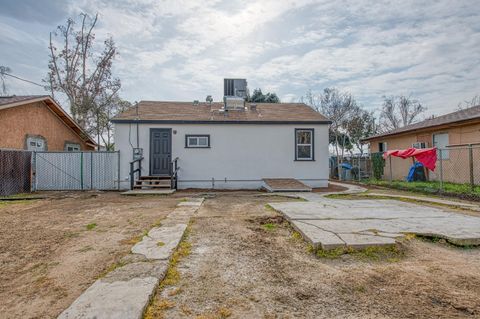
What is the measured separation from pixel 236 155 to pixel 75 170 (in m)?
6.76

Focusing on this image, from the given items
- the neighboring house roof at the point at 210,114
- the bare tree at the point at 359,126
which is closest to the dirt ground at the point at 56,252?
the neighboring house roof at the point at 210,114

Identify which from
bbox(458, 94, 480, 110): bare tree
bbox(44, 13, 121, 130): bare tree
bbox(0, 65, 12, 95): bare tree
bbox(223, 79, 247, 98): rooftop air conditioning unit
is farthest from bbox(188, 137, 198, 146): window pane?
bbox(458, 94, 480, 110): bare tree

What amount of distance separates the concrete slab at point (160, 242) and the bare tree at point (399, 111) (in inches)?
1213

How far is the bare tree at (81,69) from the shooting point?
18.3 meters

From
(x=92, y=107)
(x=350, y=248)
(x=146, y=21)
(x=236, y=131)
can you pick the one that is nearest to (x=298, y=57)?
(x=236, y=131)

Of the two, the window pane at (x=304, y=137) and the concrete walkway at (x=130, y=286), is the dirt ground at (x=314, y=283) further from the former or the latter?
the window pane at (x=304, y=137)

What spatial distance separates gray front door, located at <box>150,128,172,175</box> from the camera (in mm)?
10406

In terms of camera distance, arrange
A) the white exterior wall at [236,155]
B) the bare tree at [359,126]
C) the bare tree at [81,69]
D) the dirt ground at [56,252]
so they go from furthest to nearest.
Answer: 1. the bare tree at [359,126]
2. the bare tree at [81,69]
3. the white exterior wall at [236,155]
4. the dirt ground at [56,252]

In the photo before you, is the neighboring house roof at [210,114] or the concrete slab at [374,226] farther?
the neighboring house roof at [210,114]

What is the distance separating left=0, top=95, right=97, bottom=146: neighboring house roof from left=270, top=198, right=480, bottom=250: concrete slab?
1181cm

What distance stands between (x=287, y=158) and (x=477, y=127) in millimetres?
7719

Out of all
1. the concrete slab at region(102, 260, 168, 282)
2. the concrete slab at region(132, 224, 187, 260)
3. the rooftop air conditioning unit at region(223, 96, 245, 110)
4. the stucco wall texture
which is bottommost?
the concrete slab at region(132, 224, 187, 260)

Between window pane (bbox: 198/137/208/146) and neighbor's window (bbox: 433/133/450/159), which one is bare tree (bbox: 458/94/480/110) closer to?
neighbor's window (bbox: 433/133/450/159)

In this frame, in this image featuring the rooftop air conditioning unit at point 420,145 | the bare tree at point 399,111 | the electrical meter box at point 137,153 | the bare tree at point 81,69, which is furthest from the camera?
the bare tree at point 399,111
